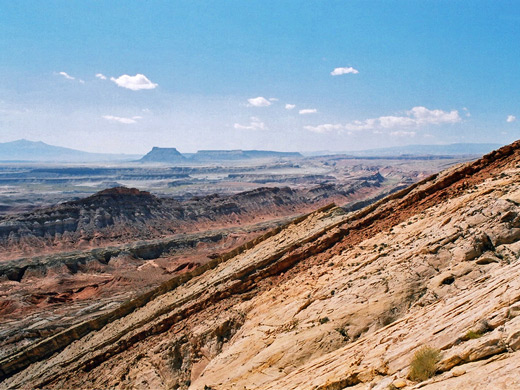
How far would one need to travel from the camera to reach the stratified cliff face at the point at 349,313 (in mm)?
8633

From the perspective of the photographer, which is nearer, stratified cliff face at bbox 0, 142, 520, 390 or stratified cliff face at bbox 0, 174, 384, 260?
stratified cliff face at bbox 0, 142, 520, 390

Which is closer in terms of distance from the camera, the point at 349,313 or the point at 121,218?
the point at 349,313

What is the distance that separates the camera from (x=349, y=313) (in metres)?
12.9

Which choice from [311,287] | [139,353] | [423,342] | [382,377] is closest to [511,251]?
[423,342]

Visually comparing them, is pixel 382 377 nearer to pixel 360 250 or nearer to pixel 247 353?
pixel 247 353

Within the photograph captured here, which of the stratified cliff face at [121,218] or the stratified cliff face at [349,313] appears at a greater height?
the stratified cliff face at [349,313]

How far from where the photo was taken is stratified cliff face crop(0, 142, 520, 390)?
8633 millimetres

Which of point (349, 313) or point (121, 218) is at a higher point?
point (349, 313)

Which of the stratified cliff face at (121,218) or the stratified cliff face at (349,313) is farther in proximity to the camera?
the stratified cliff face at (121,218)

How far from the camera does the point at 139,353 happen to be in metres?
19.3

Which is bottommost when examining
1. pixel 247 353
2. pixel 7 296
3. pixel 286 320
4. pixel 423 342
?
pixel 7 296

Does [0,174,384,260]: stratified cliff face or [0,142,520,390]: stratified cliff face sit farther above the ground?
[0,142,520,390]: stratified cliff face

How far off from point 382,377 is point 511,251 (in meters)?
6.38

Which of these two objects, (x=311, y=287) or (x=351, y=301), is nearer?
(x=351, y=301)
